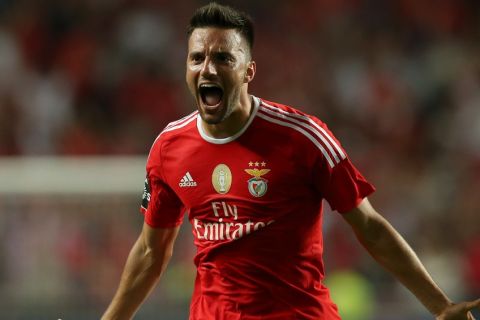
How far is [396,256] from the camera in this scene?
3834 mm

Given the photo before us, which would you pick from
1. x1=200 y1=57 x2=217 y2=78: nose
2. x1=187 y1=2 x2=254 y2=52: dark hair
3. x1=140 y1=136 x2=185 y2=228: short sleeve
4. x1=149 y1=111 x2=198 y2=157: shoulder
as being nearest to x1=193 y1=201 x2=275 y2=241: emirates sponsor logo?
x1=140 y1=136 x2=185 y2=228: short sleeve

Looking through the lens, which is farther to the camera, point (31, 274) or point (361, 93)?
point (361, 93)

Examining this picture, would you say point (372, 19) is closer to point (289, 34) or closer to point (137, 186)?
point (289, 34)

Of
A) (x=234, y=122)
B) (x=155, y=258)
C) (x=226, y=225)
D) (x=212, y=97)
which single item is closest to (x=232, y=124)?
(x=234, y=122)

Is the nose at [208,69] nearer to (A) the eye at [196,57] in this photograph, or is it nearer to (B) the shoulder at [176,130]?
(A) the eye at [196,57]

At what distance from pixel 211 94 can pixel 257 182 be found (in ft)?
1.22

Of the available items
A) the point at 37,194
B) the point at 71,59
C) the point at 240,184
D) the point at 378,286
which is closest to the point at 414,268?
the point at 240,184

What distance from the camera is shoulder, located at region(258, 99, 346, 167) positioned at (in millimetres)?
3811

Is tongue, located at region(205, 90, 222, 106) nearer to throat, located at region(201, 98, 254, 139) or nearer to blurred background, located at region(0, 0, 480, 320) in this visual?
throat, located at region(201, 98, 254, 139)

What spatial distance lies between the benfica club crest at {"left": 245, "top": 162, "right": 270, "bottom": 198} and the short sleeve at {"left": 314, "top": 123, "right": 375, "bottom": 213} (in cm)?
19

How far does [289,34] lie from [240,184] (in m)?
5.90

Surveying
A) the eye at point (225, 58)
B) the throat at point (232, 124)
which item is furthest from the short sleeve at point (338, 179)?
the eye at point (225, 58)

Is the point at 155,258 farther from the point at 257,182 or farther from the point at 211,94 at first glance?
the point at 211,94

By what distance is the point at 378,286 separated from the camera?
7551mm
